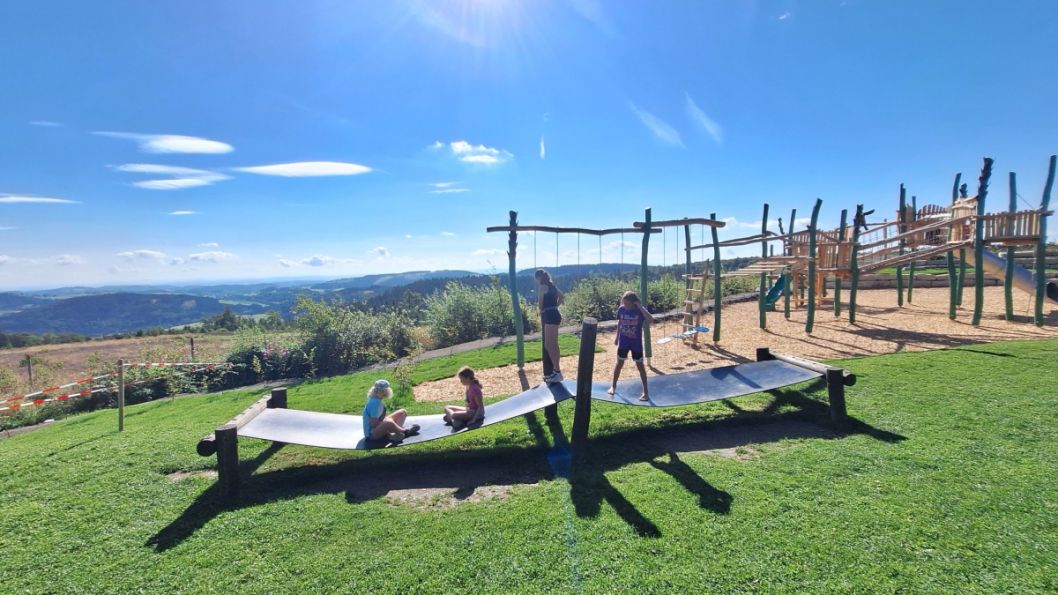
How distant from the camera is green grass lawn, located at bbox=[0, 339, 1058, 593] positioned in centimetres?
282

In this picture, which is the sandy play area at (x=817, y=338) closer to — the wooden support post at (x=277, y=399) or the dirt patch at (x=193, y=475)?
the wooden support post at (x=277, y=399)

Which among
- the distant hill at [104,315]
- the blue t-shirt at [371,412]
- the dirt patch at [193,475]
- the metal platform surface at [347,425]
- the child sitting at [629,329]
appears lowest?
the distant hill at [104,315]

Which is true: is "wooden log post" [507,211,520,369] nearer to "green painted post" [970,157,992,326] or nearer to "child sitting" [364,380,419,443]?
"child sitting" [364,380,419,443]

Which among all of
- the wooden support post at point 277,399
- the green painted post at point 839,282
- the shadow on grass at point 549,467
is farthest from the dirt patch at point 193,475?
the green painted post at point 839,282

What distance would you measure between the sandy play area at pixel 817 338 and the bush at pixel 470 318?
3368 mm

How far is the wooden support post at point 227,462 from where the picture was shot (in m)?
4.14

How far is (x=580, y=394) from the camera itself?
4.69 meters

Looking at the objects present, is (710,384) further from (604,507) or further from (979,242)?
(979,242)

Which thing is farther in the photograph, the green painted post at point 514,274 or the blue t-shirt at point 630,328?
the green painted post at point 514,274

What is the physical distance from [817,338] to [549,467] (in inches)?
333

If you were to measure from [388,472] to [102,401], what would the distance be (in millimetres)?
10547

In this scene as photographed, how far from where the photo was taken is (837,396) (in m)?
5.20

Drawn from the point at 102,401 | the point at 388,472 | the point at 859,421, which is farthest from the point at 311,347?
the point at 859,421

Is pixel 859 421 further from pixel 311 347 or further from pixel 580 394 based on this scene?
pixel 311 347
